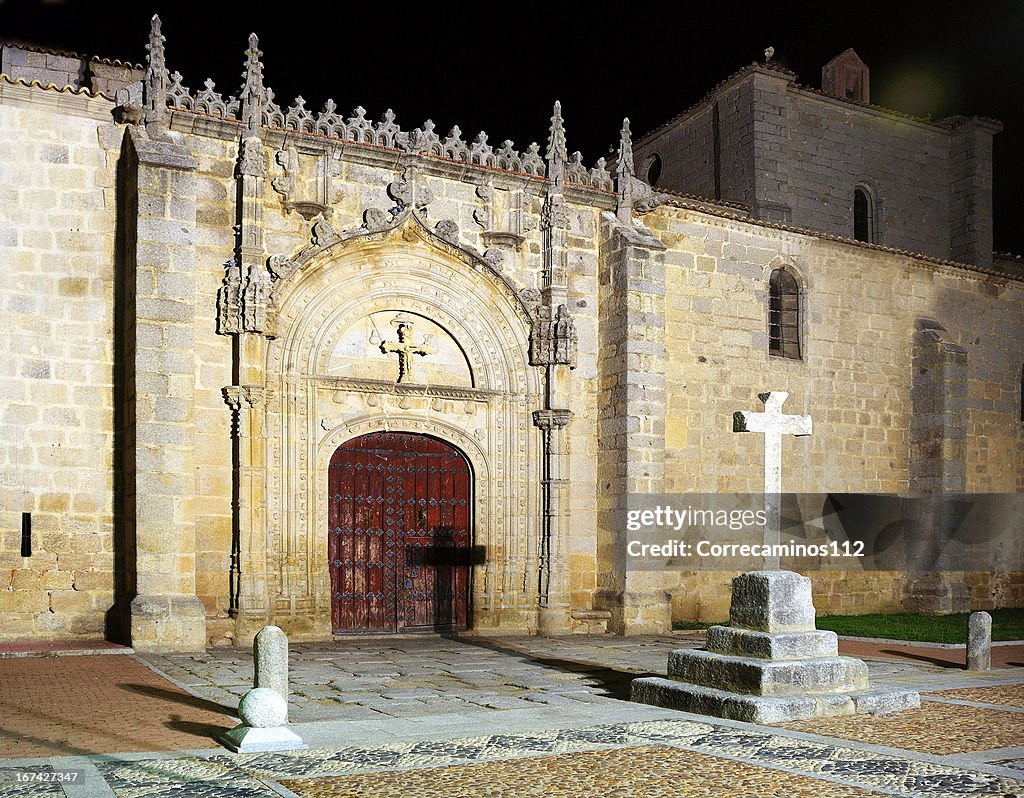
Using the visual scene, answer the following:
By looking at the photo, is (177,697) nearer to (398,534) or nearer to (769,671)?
(769,671)

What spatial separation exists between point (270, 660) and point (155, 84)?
7992mm

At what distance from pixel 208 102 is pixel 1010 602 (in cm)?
1645

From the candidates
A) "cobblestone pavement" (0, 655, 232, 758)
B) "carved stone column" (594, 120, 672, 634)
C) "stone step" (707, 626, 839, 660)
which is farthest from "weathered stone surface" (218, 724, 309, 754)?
"carved stone column" (594, 120, 672, 634)

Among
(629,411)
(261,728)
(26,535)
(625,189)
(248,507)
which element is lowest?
(261,728)

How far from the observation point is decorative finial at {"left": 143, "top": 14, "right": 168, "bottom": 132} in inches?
485

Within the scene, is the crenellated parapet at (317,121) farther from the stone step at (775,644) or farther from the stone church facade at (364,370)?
the stone step at (775,644)

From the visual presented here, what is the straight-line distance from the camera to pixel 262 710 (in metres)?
6.65

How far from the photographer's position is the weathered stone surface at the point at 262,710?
6.62 meters

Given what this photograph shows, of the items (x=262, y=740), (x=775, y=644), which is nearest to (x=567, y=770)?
(x=262, y=740)

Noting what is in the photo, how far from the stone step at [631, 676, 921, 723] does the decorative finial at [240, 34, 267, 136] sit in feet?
27.0

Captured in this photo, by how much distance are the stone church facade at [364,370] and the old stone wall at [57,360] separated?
0.03 metres

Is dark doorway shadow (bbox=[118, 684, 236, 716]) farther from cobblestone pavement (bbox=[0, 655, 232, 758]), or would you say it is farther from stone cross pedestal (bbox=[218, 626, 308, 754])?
stone cross pedestal (bbox=[218, 626, 308, 754])

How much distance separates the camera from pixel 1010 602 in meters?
A: 19.4

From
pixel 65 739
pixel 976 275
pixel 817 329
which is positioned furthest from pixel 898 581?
pixel 65 739
